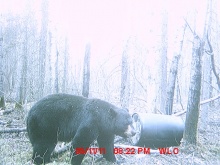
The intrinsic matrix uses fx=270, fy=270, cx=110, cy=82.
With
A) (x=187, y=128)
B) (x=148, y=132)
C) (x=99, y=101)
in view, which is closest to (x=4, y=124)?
(x=99, y=101)

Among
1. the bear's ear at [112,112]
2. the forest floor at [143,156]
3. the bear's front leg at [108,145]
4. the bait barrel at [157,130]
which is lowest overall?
the forest floor at [143,156]

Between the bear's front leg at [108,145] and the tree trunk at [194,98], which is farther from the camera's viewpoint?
the tree trunk at [194,98]

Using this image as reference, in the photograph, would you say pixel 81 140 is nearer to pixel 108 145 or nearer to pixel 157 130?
pixel 108 145

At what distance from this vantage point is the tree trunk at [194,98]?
647cm

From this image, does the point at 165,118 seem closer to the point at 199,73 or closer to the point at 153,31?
the point at 199,73

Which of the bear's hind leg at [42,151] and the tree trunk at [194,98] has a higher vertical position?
the tree trunk at [194,98]

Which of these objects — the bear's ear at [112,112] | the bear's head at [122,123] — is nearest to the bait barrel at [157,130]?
the bear's head at [122,123]

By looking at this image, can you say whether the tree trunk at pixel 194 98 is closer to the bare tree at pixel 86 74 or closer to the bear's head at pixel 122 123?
the bear's head at pixel 122 123

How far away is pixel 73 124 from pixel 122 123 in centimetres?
99

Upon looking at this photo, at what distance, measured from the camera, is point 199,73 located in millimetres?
6496

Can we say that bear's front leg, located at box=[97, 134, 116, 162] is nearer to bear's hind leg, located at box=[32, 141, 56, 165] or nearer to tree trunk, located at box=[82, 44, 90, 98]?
bear's hind leg, located at box=[32, 141, 56, 165]

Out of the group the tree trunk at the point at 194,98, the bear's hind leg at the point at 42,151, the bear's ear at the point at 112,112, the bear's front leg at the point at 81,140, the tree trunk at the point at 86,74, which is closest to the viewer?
the bear's front leg at the point at 81,140

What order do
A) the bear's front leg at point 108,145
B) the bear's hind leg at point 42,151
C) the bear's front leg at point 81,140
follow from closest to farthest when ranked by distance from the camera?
the bear's front leg at point 81,140, the bear's hind leg at point 42,151, the bear's front leg at point 108,145

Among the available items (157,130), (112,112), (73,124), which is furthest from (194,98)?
(73,124)
